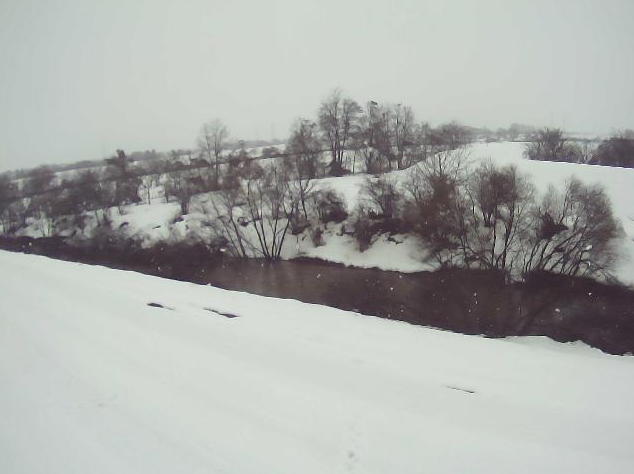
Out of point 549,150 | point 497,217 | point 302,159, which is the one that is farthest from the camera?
point 549,150

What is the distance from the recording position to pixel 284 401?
15.7ft

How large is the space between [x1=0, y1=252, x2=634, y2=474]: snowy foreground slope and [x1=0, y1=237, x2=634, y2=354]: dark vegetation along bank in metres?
8.79

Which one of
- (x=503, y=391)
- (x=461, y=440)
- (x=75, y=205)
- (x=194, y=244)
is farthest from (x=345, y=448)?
(x=75, y=205)

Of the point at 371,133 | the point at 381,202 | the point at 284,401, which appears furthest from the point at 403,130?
the point at 284,401

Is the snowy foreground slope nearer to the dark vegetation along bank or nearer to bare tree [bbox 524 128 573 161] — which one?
the dark vegetation along bank

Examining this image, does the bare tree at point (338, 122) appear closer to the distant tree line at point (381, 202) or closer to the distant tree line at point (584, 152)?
the distant tree line at point (381, 202)

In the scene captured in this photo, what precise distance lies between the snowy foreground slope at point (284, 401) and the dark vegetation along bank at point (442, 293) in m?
8.79

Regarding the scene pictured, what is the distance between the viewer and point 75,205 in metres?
38.9

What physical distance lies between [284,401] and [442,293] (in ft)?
52.0

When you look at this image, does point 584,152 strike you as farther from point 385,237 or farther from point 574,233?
point 385,237

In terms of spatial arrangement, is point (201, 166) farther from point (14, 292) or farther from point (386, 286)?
point (14, 292)

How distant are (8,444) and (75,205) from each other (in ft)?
140

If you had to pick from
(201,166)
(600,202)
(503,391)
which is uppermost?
(201,166)

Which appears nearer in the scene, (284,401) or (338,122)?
(284,401)
